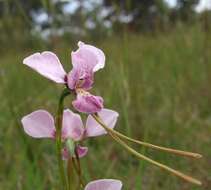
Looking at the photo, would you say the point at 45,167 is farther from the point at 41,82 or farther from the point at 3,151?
the point at 41,82

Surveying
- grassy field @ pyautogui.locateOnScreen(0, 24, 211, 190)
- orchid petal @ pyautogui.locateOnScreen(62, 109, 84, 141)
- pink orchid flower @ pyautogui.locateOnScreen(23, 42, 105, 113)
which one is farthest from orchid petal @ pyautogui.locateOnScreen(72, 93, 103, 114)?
grassy field @ pyautogui.locateOnScreen(0, 24, 211, 190)

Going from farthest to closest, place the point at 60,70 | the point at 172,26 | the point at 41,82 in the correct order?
the point at 172,26
the point at 41,82
the point at 60,70

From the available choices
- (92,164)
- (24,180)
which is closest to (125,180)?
(92,164)

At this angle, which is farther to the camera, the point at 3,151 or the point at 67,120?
the point at 3,151

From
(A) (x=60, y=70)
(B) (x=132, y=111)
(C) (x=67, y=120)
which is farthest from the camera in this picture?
(B) (x=132, y=111)

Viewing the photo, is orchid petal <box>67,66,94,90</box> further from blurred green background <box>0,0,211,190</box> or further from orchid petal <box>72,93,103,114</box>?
blurred green background <box>0,0,211,190</box>

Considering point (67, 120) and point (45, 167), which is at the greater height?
point (67, 120)

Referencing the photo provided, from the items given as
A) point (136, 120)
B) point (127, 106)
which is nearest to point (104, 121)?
point (127, 106)
